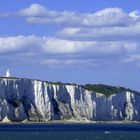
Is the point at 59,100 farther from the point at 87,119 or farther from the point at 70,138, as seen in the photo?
the point at 70,138

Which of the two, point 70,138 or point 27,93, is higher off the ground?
point 27,93

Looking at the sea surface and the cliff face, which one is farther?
the cliff face

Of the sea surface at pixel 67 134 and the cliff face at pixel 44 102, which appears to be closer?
the sea surface at pixel 67 134

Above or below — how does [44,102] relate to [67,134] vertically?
above

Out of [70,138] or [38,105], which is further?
[38,105]

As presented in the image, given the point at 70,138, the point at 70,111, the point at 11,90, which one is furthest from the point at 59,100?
the point at 70,138

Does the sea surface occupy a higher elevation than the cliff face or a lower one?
lower

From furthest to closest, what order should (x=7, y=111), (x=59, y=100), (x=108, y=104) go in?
(x=108, y=104)
(x=59, y=100)
(x=7, y=111)

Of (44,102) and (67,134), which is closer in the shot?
(67,134)
